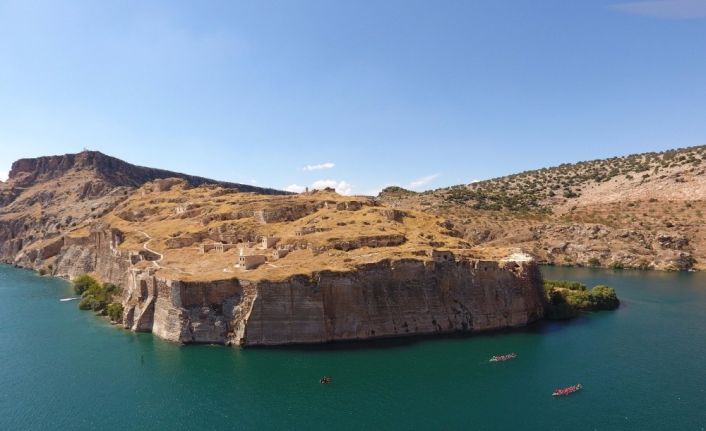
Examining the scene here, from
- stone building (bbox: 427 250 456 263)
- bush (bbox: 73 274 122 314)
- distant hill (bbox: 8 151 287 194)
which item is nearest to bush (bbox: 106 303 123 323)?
bush (bbox: 73 274 122 314)

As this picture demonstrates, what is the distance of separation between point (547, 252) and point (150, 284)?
84034 millimetres

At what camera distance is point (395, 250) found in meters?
51.7

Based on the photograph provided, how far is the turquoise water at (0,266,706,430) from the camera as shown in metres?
32.2

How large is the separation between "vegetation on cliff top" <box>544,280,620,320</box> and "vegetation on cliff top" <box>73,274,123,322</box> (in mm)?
48459

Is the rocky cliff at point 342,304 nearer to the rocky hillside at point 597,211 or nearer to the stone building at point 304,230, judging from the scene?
the stone building at point 304,230

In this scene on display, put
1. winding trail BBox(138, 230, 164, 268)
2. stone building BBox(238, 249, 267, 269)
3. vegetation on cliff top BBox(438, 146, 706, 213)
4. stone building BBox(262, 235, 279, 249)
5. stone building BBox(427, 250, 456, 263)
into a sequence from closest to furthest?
stone building BBox(238, 249, 267, 269), stone building BBox(427, 250, 456, 263), winding trail BBox(138, 230, 164, 268), stone building BBox(262, 235, 279, 249), vegetation on cliff top BBox(438, 146, 706, 213)

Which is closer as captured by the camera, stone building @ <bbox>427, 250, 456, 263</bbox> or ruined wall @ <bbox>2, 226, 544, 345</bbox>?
ruined wall @ <bbox>2, 226, 544, 345</bbox>

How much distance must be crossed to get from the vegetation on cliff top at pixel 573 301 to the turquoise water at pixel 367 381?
224 cm

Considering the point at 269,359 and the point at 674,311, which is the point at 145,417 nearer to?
the point at 269,359

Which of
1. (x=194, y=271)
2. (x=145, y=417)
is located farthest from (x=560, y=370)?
(x=194, y=271)

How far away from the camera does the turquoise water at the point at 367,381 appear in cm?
3219

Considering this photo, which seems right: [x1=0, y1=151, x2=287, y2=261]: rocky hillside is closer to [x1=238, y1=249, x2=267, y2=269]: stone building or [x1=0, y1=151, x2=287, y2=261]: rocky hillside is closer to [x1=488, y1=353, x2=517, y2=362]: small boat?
[x1=238, y1=249, x2=267, y2=269]: stone building

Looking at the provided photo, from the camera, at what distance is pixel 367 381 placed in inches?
1480

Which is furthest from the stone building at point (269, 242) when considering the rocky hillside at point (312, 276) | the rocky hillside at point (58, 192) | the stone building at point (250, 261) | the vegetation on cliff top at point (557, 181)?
the vegetation on cliff top at point (557, 181)
